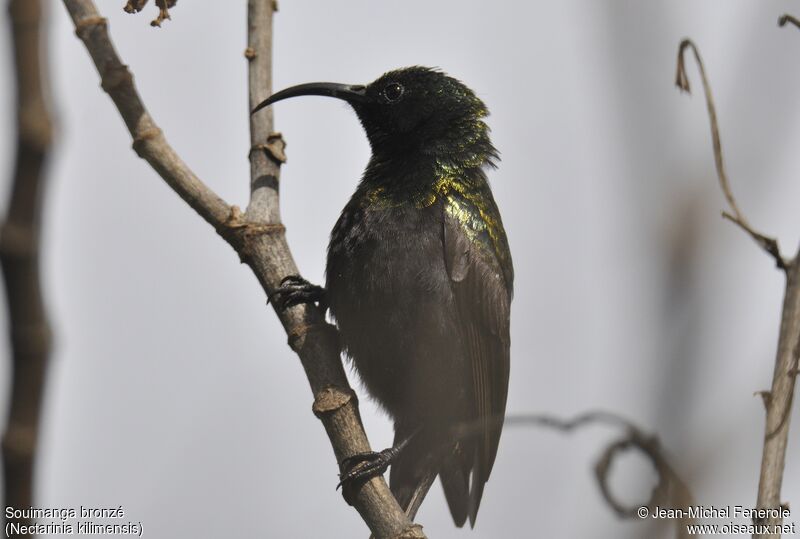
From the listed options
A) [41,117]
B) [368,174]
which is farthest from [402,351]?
[41,117]

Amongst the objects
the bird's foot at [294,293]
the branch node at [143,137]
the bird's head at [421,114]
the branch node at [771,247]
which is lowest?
the branch node at [771,247]

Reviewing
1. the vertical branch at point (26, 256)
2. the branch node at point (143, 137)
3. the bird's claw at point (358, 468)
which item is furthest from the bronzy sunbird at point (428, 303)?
the vertical branch at point (26, 256)

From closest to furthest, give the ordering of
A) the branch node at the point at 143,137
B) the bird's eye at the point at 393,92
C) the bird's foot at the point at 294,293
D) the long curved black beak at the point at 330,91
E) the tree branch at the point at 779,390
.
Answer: the tree branch at the point at 779,390, the branch node at the point at 143,137, the bird's foot at the point at 294,293, the long curved black beak at the point at 330,91, the bird's eye at the point at 393,92

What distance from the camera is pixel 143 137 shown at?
3.14 metres

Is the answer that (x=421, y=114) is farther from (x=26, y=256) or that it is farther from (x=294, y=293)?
(x=26, y=256)

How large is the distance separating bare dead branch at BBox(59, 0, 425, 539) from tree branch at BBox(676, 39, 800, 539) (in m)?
1.28

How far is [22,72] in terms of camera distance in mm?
933

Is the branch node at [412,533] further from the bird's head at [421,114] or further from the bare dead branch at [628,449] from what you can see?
the bird's head at [421,114]

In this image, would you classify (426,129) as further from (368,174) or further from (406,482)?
(406,482)

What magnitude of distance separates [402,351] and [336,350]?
0.96 metres

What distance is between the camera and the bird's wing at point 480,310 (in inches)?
186

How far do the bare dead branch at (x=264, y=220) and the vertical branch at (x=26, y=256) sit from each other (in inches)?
87.1

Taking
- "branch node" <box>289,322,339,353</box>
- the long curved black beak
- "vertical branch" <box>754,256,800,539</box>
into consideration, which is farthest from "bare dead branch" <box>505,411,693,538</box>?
the long curved black beak

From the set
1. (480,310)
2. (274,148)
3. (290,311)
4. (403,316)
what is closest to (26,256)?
(290,311)
